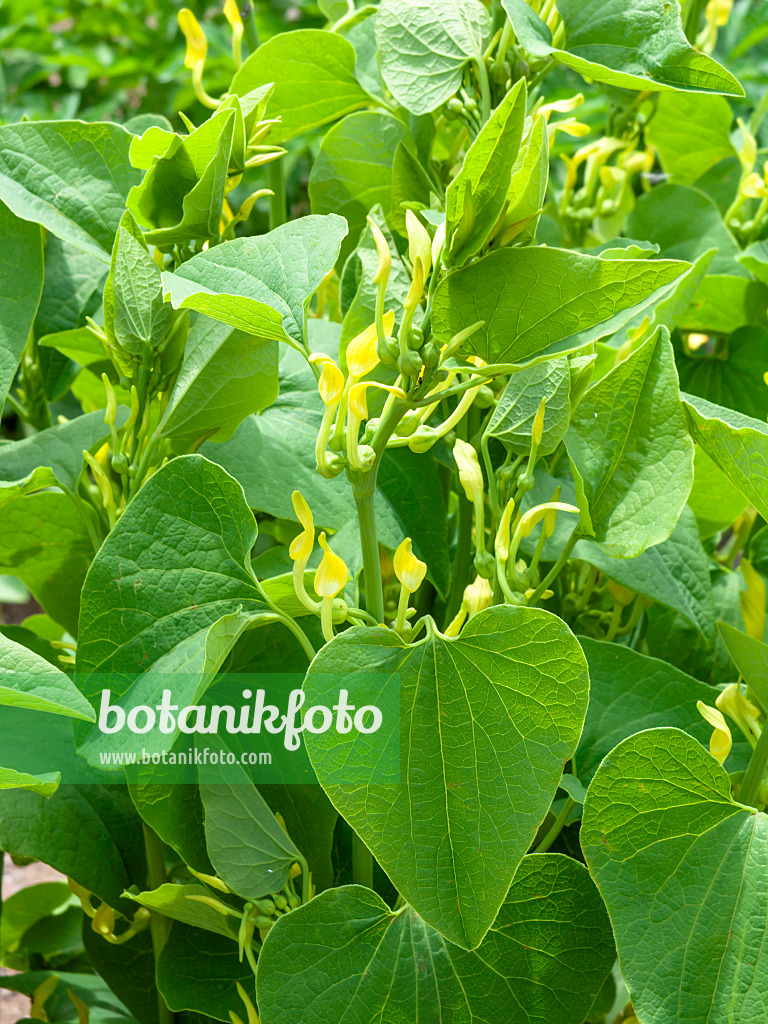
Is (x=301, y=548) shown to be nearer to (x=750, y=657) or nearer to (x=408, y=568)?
(x=408, y=568)

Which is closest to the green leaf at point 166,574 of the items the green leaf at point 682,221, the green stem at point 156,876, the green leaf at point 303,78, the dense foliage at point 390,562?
the dense foliage at point 390,562

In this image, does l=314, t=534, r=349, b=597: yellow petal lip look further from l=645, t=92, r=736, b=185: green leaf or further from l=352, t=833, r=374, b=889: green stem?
l=645, t=92, r=736, b=185: green leaf

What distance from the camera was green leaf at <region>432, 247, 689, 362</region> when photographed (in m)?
0.26

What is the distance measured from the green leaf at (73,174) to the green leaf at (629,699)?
24 centimetres

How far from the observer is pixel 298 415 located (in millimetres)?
418

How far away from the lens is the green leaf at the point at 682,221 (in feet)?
1.69

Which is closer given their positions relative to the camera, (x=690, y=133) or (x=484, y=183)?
(x=484, y=183)

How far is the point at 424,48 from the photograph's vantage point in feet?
1.21

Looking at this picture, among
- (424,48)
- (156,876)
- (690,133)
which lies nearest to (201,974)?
(156,876)

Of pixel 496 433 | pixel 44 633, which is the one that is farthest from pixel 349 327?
pixel 44 633

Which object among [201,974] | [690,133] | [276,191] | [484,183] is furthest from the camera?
[690,133]

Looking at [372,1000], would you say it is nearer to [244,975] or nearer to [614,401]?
[244,975]

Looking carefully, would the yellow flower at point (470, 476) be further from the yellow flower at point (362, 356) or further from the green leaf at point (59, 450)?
the green leaf at point (59, 450)

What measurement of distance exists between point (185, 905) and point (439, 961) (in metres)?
0.08
